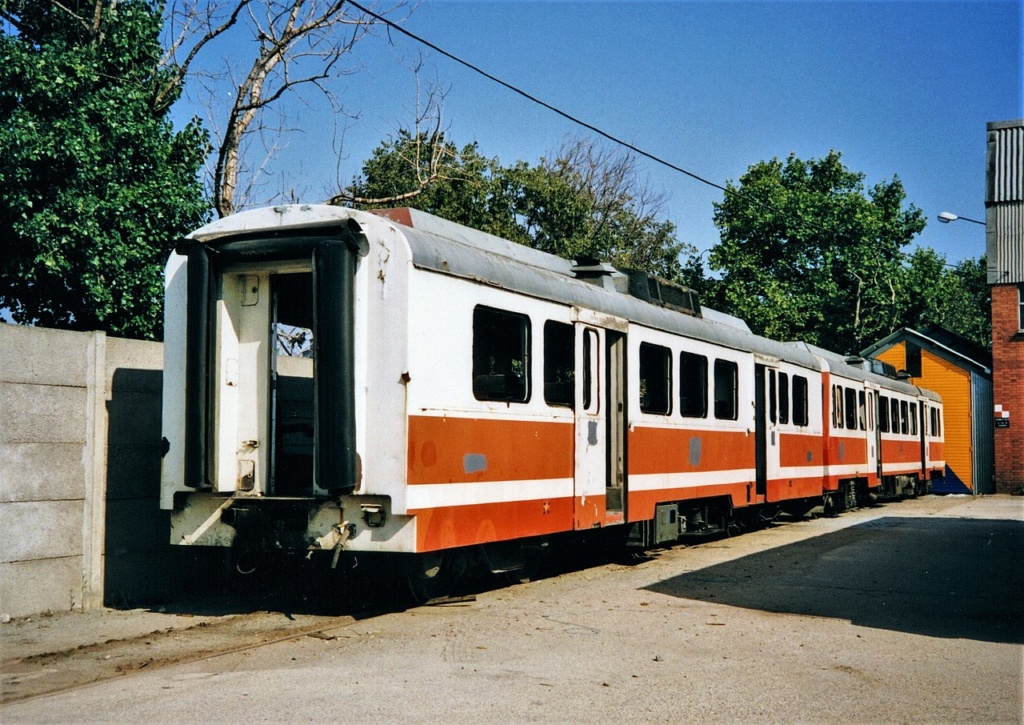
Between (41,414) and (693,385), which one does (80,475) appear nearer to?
(41,414)

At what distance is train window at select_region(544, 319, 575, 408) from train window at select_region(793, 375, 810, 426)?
28.8 feet

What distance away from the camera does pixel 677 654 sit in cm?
751

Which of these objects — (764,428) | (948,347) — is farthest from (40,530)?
(948,347)

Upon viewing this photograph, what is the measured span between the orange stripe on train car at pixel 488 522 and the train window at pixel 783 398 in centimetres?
787

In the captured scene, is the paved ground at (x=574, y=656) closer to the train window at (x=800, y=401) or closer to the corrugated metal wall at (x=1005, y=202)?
the train window at (x=800, y=401)

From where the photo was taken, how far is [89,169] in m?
13.9

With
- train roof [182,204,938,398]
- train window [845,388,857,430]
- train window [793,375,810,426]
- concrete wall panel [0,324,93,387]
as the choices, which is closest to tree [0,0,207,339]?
concrete wall panel [0,324,93,387]

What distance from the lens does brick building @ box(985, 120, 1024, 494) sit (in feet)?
105

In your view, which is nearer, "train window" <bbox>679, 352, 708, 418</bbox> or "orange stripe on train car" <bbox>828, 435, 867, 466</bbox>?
"train window" <bbox>679, 352, 708, 418</bbox>

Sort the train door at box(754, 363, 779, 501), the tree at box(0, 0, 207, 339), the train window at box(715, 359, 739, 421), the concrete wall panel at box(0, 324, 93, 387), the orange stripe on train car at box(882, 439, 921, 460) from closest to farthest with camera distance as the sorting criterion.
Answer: the concrete wall panel at box(0, 324, 93, 387)
the tree at box(0, 0, 207, 339)
the train window at box(715, 359, 739, 421)
the train door at box(754, 363, 779, 501)
the orange stripe on train car at box(882, 439, 921, 460)

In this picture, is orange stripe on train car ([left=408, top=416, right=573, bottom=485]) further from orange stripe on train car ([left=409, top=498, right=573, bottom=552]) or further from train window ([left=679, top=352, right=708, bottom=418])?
train window ([left=679, top=352, right=708, bottom=418])

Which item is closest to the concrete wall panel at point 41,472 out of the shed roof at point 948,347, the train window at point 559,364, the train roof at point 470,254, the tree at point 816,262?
the train roof at point 470,254

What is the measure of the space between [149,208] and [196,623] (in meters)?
7.56

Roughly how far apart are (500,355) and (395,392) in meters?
1.61
